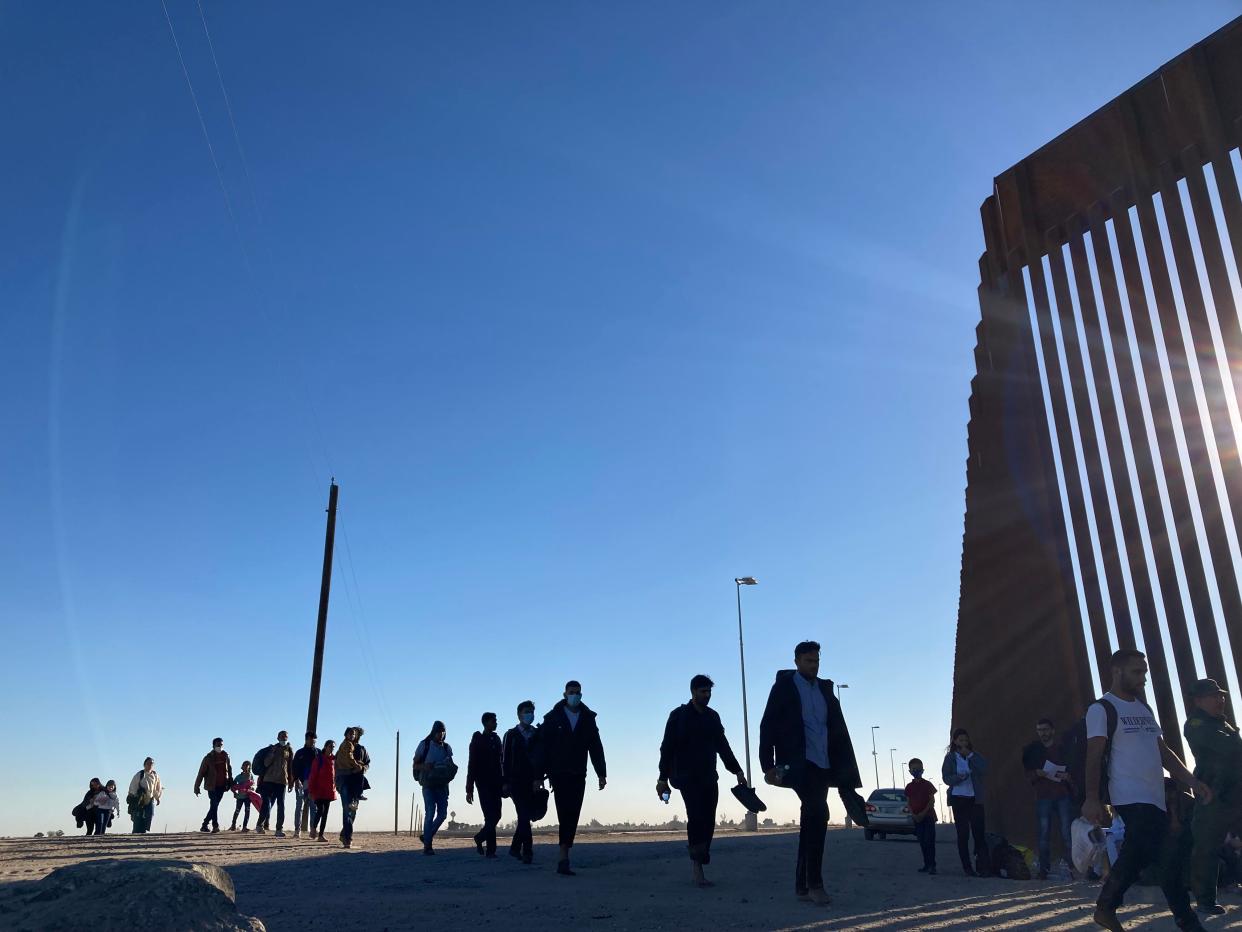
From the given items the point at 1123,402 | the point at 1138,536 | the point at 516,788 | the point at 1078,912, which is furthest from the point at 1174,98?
the point at 516,788

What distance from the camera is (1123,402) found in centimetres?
1391

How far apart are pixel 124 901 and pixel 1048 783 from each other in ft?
29.3

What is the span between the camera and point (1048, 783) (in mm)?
10562

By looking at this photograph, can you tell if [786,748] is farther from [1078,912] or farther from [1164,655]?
[1164,655]

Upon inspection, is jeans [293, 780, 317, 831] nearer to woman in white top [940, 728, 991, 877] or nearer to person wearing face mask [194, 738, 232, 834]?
person wearing face mask [194, 738, 232, 834]

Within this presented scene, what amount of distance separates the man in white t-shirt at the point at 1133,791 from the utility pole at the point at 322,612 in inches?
815

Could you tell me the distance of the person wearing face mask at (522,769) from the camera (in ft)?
36.1

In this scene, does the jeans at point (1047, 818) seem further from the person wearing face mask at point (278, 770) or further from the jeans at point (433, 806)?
the person wearing face mask at point (278, 770)

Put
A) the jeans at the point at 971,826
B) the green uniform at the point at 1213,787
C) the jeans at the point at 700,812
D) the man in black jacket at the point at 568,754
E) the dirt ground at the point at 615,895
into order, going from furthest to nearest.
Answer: the jeans at the point at 971,826 → the man in black jacket at the point at 568,754 → the jeans at the point at 700,812 → the green uniform at the point at 1213,787 → the dirt ground at the point at 615,895

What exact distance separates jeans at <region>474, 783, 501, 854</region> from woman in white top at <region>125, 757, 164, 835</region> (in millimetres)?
8705

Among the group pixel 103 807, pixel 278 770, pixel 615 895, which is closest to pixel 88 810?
pixel 103 807

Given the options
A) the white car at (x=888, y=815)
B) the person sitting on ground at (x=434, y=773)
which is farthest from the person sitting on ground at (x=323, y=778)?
the white car at (x=888, y=815)

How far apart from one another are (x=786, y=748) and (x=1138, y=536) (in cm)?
840

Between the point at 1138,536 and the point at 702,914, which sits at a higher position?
the point at 1138,536
